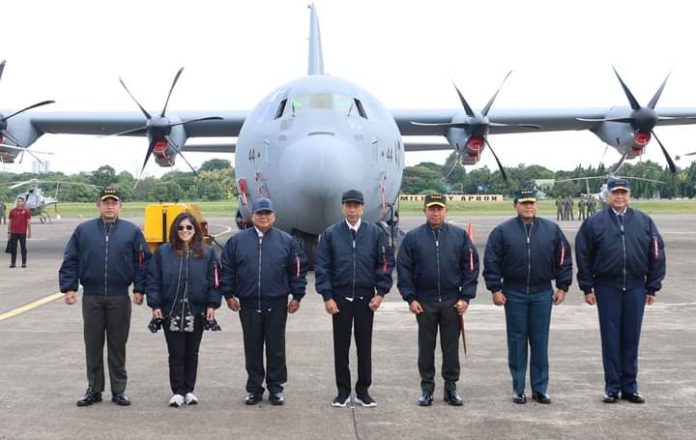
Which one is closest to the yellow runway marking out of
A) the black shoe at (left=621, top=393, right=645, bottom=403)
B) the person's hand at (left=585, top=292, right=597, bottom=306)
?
the person's hand at (left=585, top=292, right=597, bottom=306)

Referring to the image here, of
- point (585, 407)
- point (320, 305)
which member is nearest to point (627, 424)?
point (585, 407)

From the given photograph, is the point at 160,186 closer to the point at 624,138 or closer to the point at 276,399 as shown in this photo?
the point at 624,138

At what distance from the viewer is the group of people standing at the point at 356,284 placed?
20.4 ft

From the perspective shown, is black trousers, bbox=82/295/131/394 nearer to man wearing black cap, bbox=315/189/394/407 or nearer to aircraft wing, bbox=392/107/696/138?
man wearing black cap, bbox=315/189/394/407

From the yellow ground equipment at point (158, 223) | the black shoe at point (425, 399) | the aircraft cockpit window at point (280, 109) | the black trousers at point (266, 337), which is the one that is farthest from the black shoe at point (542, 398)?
the yellow ground equipment at point (158, 223)

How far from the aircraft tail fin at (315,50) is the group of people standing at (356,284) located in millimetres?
15039

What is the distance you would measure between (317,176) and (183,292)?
6.64 metres

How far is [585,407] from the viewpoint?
5973 mm

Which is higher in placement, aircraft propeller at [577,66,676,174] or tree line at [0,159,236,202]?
→ aircraft propeller at [577,66,676,174]

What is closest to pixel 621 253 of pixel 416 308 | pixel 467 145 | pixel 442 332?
pixel 442 332

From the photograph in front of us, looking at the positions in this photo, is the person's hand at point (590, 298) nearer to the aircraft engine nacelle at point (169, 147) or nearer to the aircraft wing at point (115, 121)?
the aircraft engine nacelle at point (169, 147)

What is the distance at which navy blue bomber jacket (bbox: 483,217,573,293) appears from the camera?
20.8 ft

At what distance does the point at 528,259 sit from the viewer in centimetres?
634

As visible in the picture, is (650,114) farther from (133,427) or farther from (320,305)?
(133,427)
